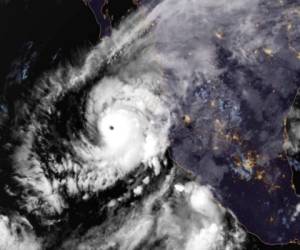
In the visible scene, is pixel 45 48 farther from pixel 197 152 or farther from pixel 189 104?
pixel 197 152

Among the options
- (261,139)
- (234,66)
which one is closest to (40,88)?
(234,66)

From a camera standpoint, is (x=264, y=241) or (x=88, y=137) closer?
(x=264, y=241)

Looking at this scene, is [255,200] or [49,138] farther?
[49,138]

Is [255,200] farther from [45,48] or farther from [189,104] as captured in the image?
[45,48]

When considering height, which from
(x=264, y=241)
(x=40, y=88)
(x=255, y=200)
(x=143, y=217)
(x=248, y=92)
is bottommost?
(x=264, y=241)

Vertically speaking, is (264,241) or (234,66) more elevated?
(234,66)

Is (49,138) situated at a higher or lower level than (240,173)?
higher

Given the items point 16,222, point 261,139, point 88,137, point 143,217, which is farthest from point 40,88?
point 261,139
